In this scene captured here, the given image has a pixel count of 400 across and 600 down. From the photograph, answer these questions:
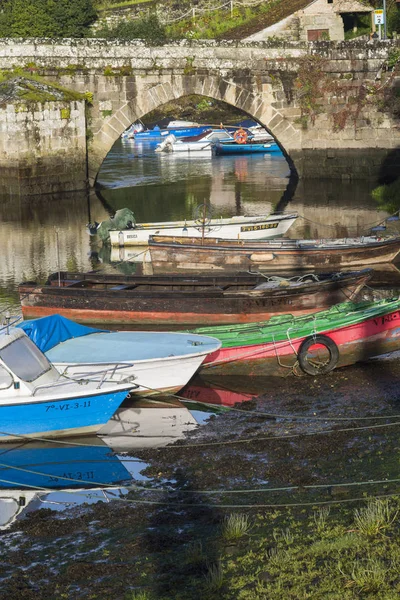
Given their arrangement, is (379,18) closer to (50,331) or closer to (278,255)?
(278,255)

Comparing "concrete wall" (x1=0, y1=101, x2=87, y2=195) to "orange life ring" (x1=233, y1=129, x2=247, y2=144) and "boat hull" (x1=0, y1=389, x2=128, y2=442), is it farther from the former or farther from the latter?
"boat hull" (x1=0, y1=389, x2=128, y2=442)

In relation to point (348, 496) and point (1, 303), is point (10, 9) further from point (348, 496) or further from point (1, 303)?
point (348, 496)

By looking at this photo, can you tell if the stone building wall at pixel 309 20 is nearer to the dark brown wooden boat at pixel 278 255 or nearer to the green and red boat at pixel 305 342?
the dark brown wooden boat at pixel 278 255

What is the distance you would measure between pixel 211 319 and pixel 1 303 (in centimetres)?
655

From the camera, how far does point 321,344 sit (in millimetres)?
19453

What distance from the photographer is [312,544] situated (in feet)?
35.8

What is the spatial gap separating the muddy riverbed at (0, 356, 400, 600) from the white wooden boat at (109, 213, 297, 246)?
45.3 feet

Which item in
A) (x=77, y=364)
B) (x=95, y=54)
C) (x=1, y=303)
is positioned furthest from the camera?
(x=95, y=54)

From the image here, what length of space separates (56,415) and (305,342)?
534 centimetres

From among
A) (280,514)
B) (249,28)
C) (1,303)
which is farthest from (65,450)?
(249,28)

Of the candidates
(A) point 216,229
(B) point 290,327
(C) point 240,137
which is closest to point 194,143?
(C) point 240,137

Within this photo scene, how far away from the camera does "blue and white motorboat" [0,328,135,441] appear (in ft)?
52.5

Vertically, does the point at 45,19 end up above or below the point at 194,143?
above

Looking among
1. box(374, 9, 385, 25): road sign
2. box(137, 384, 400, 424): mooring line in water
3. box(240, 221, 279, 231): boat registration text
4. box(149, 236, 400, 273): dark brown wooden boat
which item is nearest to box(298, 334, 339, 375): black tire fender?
box(137, 384, 400, 424): mooring line in water
